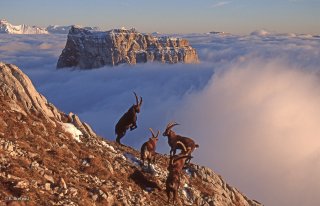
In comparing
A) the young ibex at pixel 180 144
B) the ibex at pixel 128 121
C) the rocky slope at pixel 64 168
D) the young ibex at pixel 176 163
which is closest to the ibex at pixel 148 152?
the rocky slope at pixel 64 168

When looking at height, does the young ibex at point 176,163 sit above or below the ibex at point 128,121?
above

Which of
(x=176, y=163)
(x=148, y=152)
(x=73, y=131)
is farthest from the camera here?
(x=73, y=131)

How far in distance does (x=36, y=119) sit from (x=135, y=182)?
741cm

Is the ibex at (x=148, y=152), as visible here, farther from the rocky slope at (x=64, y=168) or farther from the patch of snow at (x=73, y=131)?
the patch of snow at (x=73, y=131)

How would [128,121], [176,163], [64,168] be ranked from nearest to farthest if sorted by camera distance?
[64,168] < [176,163] < [128,121]

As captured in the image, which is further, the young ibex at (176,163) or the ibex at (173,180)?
the young ibex at (176,163)

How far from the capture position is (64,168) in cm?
2103

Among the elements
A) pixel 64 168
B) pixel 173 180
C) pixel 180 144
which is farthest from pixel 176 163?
pixel 64 168

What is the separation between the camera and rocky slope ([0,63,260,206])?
1762 centimetres

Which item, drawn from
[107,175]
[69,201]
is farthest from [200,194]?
[69,201]

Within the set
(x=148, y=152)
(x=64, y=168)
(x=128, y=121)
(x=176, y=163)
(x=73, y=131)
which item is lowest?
(x=128, y=121)

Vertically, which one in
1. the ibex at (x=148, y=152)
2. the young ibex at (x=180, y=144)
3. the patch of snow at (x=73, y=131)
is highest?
the patch of snow at (x=73, y=131)

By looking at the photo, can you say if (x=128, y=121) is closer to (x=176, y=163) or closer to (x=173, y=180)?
(x=176, y=163)

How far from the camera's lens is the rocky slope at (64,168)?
1762 centimetres
